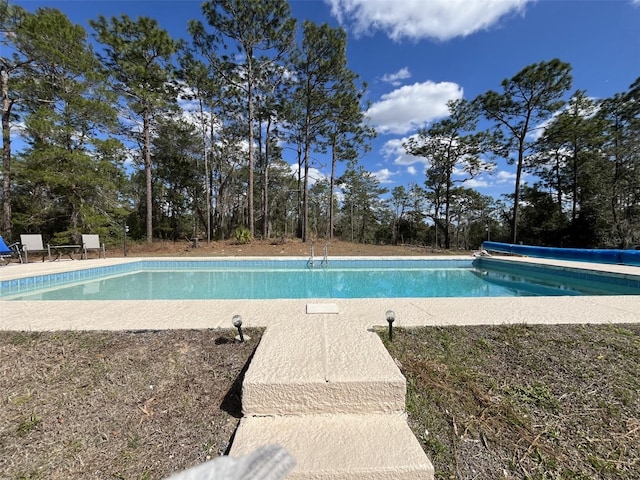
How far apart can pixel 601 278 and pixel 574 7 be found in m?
6.81

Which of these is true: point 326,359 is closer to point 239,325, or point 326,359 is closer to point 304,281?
point 239,325

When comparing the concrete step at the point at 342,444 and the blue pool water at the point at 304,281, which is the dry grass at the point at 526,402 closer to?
the concrete step at the point at 342,444

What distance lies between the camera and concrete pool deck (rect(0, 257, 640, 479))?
3.84 ft

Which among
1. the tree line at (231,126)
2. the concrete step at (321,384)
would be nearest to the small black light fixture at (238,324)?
the concrete step at (321,384)

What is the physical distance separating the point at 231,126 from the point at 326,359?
17.7 m

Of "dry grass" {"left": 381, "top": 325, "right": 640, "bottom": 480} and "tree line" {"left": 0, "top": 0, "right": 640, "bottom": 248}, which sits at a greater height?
"tree line" {"left": 0, "top": 0, "right": 640, "bottom": 248}

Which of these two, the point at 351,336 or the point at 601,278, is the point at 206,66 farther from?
the point at 601,278

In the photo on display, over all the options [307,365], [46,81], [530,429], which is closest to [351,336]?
[307,365]

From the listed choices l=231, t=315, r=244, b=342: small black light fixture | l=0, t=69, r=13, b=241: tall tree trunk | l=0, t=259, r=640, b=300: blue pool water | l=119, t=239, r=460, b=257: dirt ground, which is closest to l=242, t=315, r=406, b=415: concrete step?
l=231, t=315, r=244, b=342: small black light fixture

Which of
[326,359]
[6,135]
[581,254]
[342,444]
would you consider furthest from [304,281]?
[6,135]

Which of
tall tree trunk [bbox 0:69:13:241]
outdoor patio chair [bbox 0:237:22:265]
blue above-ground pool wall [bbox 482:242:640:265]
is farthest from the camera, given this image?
tall tree trunk [bbox 0:69:13:241]

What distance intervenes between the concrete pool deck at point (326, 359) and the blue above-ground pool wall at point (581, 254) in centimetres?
601

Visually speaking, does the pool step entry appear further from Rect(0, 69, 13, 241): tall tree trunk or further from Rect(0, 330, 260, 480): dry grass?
Rect(0, 69, 13, 241): tall tree trunk

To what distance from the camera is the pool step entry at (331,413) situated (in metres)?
1.09
